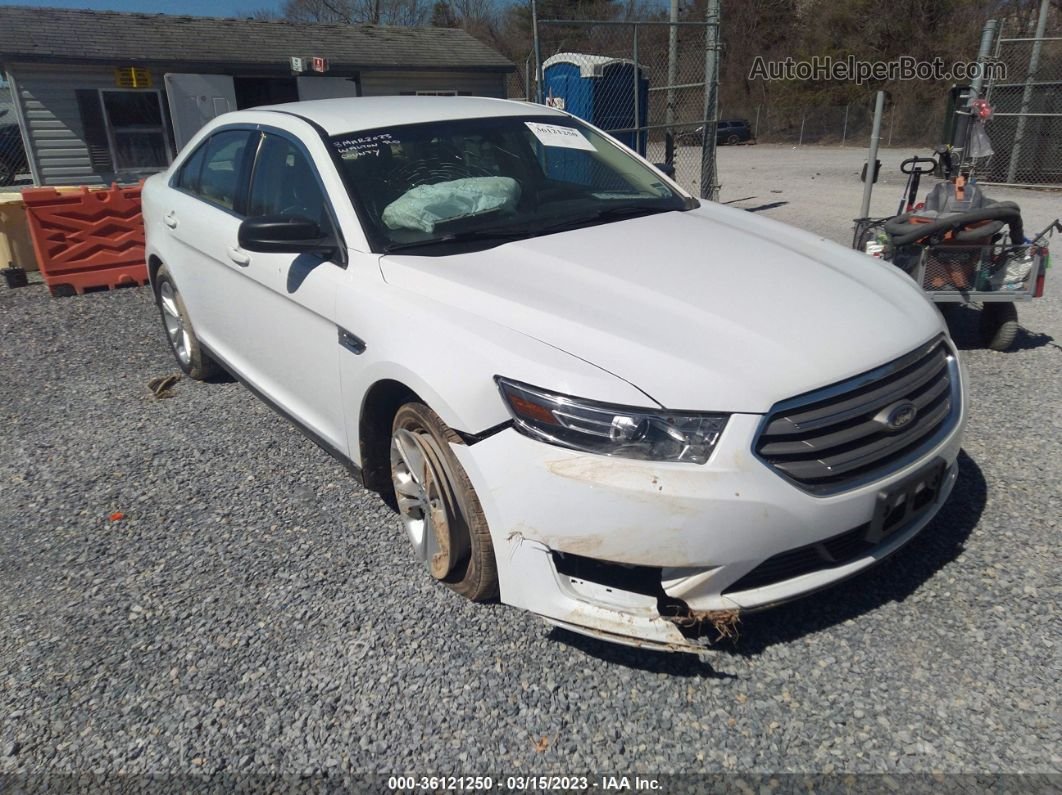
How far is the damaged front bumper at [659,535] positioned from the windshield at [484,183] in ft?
3.75

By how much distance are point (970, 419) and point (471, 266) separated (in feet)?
9.70

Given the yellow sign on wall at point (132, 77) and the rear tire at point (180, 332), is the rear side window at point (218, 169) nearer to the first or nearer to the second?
the rear tire at point (180, 332)

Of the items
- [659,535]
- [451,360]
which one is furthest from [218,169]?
[659,535]

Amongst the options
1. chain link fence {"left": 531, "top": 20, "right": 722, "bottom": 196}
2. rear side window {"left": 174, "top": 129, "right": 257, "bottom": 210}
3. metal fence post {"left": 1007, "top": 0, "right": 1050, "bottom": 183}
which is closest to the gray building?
chain link fence {"left": 531, "top": 20, "right": 722, "bottom": 196}

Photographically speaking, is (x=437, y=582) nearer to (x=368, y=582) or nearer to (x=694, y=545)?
(x=368, y=582)

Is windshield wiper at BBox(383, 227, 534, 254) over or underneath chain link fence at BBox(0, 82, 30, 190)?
over

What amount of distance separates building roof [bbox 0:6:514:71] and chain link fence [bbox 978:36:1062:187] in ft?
36.7

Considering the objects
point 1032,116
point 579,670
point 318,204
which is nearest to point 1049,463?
point 579,670

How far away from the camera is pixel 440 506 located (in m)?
2.66

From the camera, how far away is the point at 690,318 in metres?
2.46

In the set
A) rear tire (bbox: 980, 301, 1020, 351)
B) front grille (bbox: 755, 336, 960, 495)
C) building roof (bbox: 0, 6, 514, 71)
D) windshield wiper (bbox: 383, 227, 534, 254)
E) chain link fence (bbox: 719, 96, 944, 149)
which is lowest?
chain link fence (bbox: 719, 96, 944, 149)

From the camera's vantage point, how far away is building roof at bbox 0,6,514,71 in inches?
602
